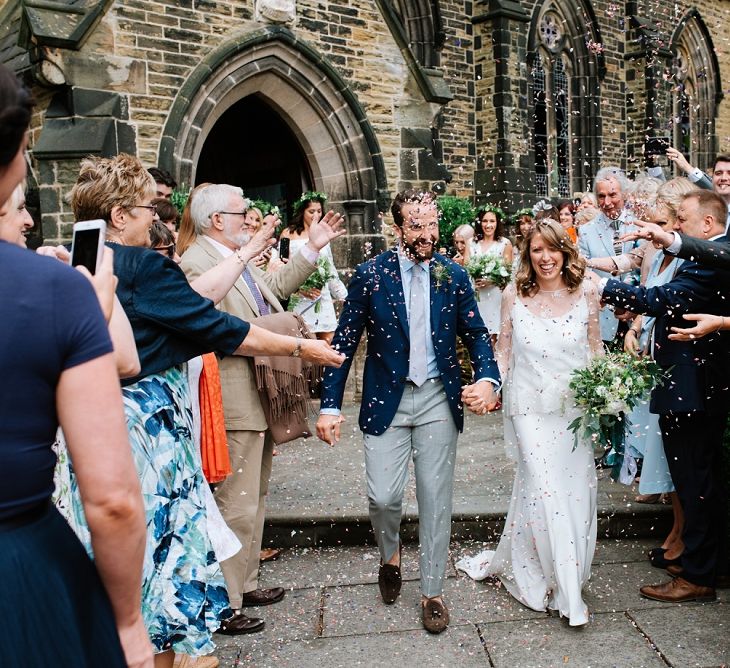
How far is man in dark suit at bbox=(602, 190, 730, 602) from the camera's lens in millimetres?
4098

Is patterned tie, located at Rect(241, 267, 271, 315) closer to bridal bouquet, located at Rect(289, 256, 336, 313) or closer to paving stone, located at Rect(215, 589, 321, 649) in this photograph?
paving stone, located at Rect(215, 589, 321, 649)

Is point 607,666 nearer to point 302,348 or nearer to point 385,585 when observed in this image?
point 385,585

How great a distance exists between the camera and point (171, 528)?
2828 mm

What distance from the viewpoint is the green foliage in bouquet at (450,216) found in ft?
39.8

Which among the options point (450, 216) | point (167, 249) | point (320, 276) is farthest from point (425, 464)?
point (450, 216)

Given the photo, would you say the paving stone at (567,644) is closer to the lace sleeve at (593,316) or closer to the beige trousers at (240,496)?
the beige trousers at (240,496)

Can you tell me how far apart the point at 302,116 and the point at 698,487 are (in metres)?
7.77

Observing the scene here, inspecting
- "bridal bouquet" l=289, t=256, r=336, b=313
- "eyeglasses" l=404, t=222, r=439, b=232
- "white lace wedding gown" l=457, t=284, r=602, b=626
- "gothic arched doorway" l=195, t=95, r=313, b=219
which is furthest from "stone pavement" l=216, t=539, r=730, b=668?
"gothic arched doorway" l=195, t=95, r=313, b=219

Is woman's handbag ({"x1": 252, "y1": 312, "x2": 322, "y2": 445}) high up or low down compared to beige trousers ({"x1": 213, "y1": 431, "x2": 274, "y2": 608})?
up

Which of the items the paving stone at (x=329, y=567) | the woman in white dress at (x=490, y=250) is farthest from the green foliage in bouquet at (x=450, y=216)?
the paving stone at (x=329, y=567)

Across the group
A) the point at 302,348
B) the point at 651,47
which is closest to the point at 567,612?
the point at 302,348

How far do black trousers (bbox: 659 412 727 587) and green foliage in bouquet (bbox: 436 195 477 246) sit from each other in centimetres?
818

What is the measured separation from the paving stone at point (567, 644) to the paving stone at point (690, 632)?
0.25 ft

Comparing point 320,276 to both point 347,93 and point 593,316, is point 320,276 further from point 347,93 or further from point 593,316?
point 593,316
